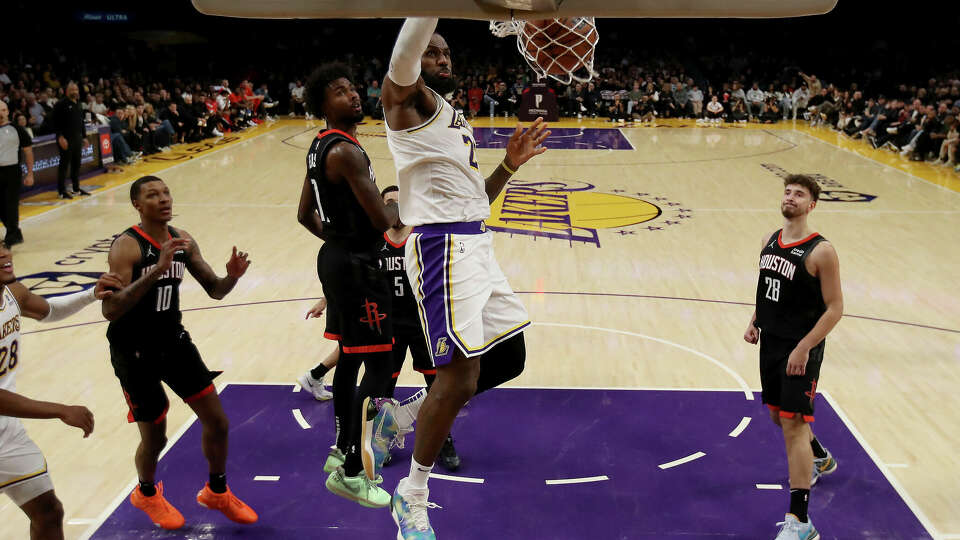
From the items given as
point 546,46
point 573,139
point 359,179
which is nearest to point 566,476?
point 359,179

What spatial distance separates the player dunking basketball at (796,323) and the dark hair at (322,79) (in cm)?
226

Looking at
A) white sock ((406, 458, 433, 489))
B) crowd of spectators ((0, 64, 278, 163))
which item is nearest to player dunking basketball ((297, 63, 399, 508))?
white sock ((406, 458, 433, 489))

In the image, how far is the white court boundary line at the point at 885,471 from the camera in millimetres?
3953

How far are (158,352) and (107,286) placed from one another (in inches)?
15.8

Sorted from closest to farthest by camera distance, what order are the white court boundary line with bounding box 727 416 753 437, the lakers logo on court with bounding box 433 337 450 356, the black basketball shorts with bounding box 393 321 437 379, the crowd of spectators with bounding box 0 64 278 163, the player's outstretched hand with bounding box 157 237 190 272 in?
the lakers logo on court with bounding box 433 337 450 356, the player's outstretched hand with bounding box 157 237 190 272, the black basketball shorts with bounding box 393 321 437 379, the white court boundary line with bounding box 727 416 753 437, the crowd of spectators with bounding box 0 64 278 163

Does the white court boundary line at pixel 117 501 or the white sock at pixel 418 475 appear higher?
the white sock at pixel 418 475

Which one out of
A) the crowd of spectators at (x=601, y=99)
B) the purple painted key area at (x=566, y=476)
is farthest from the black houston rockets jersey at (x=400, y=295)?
the crowd of spectators at (x=601, y=99)

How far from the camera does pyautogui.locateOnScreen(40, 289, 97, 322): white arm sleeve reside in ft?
12.3

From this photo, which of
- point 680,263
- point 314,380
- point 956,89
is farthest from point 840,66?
point 314,380

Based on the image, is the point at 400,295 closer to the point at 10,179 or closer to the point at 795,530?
the point at 795,530

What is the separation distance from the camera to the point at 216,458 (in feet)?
12.8

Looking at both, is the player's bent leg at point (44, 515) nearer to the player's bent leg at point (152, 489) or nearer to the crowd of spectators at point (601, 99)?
the player's bent leg at point (152, 489)

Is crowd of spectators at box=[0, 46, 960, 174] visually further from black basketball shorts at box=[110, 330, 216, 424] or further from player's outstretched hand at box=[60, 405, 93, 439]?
player's outstretched hand at box=[60, 405, 93, 439]

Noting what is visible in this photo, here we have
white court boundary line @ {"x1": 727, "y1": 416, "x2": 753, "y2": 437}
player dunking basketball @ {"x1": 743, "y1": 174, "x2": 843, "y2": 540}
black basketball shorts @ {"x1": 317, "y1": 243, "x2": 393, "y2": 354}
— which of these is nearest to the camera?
player dunking basketball @ {"x1": 743, "y1": 174, "x2": 843, "y2": 540}
